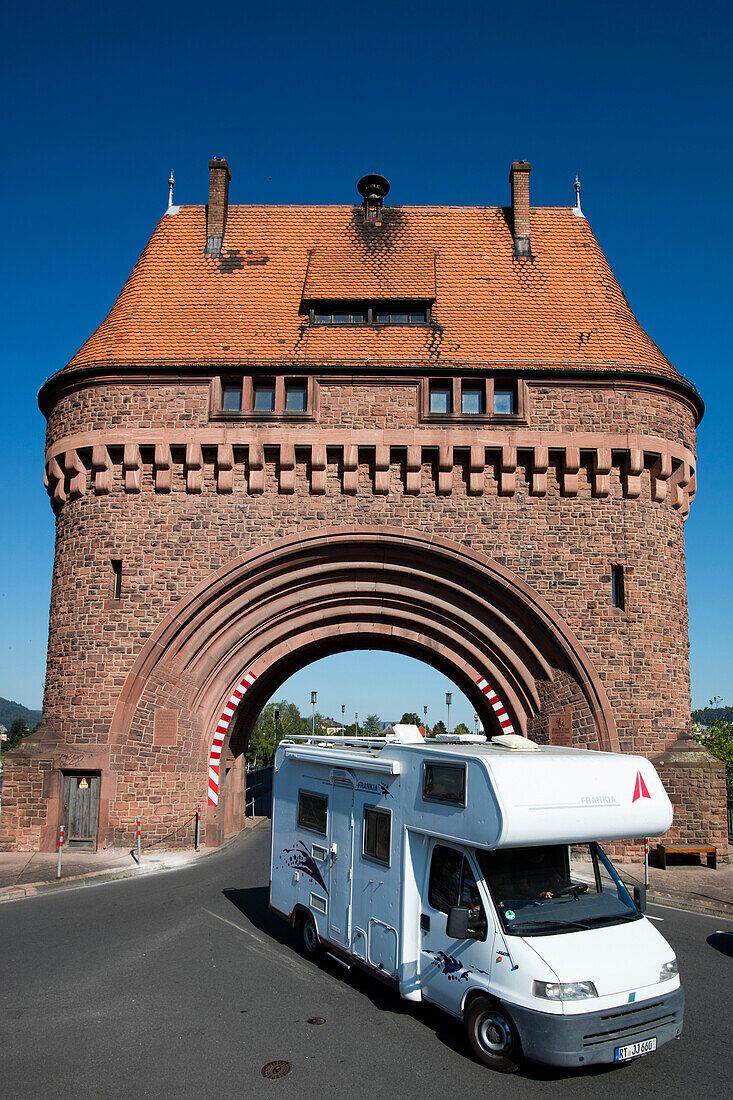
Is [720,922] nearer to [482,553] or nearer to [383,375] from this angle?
[482,553]

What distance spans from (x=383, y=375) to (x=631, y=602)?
6.84 m

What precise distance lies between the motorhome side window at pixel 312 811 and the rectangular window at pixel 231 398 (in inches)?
384

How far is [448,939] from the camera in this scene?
6441 mm

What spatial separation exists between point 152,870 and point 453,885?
29.7 ft

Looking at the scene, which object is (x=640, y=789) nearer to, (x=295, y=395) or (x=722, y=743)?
(x=295, y=395)

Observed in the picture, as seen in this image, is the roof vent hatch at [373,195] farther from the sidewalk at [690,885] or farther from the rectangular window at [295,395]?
the sidewalk at [690,885]

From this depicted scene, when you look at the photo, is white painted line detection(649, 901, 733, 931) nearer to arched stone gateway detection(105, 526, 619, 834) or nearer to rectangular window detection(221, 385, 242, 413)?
arched stone gateway detection(105, 526, 619, 834)

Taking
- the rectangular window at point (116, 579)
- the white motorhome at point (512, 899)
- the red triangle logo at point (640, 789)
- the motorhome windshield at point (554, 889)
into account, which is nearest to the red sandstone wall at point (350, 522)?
the rectangular window at point (116, 579)

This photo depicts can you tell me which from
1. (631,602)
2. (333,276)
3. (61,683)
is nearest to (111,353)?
(333,276)

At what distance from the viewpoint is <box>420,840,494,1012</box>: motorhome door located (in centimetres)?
609

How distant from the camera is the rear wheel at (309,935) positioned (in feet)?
28.3

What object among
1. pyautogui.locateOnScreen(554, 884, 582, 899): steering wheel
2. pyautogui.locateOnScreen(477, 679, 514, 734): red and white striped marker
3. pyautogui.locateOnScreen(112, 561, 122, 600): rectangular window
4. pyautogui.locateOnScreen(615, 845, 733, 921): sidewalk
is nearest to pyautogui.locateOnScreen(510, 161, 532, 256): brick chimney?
pyautogui.locateOnScreen(477, 679, 514, 734): red and white striped marker

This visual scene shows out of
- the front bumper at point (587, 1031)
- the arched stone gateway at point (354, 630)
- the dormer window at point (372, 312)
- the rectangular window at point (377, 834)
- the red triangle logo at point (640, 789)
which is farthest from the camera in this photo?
the dormer window at point (372, 312)

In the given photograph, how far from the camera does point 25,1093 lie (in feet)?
18.3
